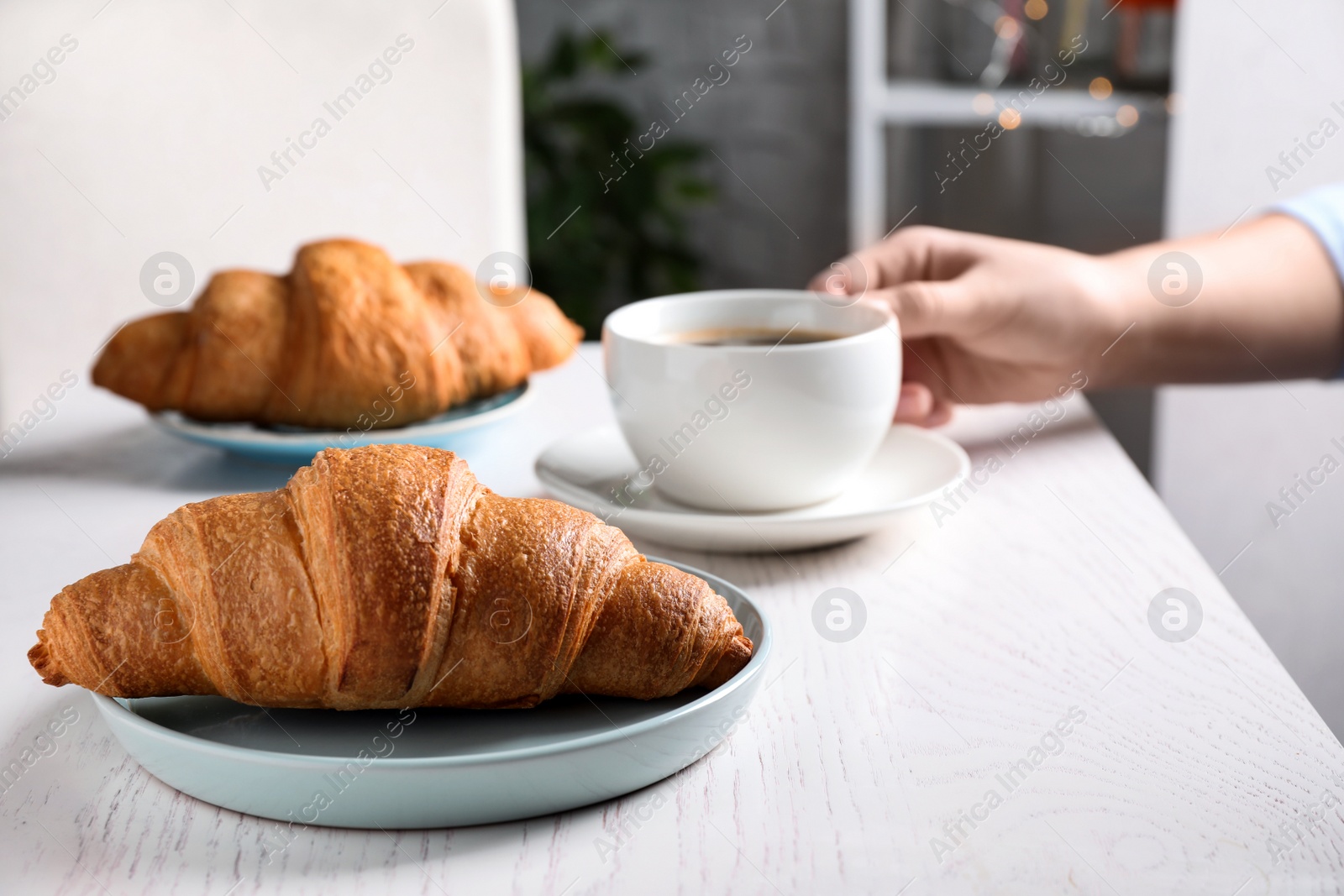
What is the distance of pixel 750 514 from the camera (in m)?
0.70

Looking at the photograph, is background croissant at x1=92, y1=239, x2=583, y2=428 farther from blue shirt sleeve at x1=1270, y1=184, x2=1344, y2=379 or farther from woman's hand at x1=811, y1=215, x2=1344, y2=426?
blue shirt sleeve at x1=1270, y1=184, x2=1344, y2=379

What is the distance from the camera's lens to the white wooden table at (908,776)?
376mm

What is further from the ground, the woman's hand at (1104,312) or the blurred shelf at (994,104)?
the woman's hand at (1104,312)

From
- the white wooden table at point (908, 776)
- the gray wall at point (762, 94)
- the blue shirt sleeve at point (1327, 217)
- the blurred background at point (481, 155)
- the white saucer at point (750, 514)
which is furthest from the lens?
the gray wall at point (762, 94)

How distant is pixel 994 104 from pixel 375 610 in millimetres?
1837

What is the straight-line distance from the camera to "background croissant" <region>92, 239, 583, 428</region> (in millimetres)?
818

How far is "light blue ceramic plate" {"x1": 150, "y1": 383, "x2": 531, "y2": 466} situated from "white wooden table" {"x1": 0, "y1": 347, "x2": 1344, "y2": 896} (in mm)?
137

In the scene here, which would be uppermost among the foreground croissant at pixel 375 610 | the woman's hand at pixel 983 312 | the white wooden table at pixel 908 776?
the foreground croissant at pixel 375 610

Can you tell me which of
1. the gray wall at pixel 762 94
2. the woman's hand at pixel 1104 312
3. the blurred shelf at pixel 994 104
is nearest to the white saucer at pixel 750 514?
the woman's hand at pixel 1104 312

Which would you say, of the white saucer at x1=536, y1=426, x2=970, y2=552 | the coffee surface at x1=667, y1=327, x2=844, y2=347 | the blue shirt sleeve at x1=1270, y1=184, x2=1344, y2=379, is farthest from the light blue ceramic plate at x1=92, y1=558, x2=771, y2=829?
the blue shirt sleeve at x1=1270, y1=184, x2=1344, y2=379

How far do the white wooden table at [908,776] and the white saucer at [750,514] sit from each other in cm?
2

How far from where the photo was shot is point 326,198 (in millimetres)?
1560

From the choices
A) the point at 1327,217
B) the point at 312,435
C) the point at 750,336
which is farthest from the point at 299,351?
the point at 1327,217

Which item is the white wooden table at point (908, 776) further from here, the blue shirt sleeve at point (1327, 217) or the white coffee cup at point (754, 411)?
the blue shirt sleeve at point (1327, 217)
